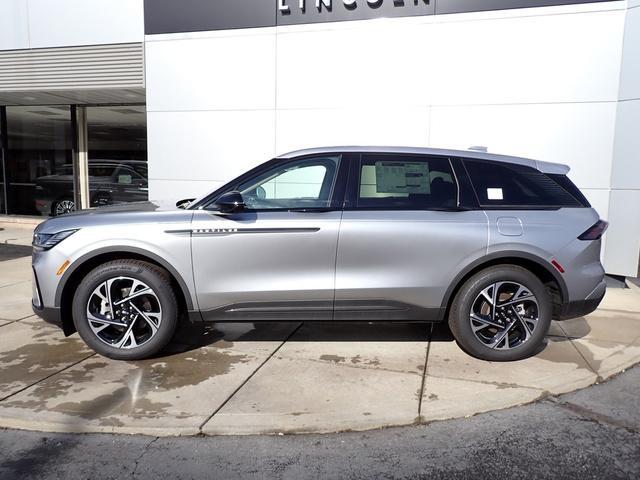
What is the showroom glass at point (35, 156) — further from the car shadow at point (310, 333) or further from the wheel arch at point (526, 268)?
the wheel arch at point (526, 268)

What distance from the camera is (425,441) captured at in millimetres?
3293

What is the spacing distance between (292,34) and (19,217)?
375 inches

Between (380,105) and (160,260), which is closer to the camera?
(160,260)

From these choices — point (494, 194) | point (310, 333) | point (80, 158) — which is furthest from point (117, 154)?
point (494, 194)

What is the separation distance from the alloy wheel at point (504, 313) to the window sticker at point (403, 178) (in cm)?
102

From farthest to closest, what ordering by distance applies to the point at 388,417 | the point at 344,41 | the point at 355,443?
the point at 344,41 → the point at 388,417 → the point at 355,443

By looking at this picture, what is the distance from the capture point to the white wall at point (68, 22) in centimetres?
950

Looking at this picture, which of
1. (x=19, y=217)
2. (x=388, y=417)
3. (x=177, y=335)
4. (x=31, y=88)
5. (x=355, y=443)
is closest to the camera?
(x=355, y=443)

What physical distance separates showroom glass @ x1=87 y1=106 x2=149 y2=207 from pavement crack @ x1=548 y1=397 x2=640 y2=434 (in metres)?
10.9

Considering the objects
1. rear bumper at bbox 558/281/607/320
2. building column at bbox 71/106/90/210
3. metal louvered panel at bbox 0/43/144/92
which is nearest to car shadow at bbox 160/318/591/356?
rear bumper at bbox 558/281/607/320

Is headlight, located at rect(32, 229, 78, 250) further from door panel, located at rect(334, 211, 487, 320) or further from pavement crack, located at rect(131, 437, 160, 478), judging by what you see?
door panel, located at rect(334, 211, 487, 320)

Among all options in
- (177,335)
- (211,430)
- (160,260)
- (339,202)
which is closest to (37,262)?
(160,260)

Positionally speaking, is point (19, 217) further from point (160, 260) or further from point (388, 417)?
point (388, 417)

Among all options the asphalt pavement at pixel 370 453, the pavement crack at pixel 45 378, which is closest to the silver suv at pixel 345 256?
the pavement crack at pixel 45 378
